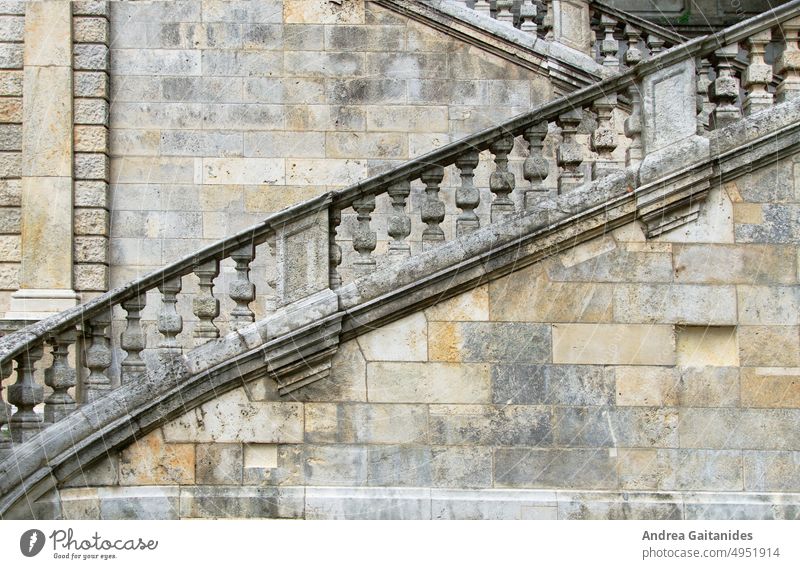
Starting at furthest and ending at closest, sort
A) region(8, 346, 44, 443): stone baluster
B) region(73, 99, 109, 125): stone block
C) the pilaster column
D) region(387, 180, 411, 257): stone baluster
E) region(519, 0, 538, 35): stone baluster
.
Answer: region(519, 0, 538, 35): stone baluster, region(73, 99, 109, 125): stone block, the pilaster column, region(387, 180, 411, 257): stone baluster, region(8, 346, 44, 443): stone baluster

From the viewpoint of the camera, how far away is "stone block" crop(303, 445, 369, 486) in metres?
7.83

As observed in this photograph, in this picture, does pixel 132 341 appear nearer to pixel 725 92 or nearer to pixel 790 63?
pixel 725 92

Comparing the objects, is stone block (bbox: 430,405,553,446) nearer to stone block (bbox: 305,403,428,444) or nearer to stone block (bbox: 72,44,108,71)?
stone block (bbox: 305,403,428,444)

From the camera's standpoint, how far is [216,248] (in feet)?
25.6

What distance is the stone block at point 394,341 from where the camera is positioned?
7.85 metres

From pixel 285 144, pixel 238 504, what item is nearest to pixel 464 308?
pixel 238 504

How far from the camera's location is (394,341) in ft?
25.8

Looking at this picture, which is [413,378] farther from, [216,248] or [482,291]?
[216,248]

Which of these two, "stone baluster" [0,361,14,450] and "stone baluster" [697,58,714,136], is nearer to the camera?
"stone baluster" [0,361,14,450]

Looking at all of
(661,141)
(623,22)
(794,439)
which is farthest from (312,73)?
(794,439)

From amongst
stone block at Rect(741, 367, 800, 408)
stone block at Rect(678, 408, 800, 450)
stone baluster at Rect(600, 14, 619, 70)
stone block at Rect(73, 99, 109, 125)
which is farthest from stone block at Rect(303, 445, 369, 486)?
stone baluster at Rect(600, 14, 619, 70)

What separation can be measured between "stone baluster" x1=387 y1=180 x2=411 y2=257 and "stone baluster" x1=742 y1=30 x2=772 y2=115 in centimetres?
245

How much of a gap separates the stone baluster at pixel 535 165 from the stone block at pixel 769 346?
1.64 meters

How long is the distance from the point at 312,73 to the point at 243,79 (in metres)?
0.63
